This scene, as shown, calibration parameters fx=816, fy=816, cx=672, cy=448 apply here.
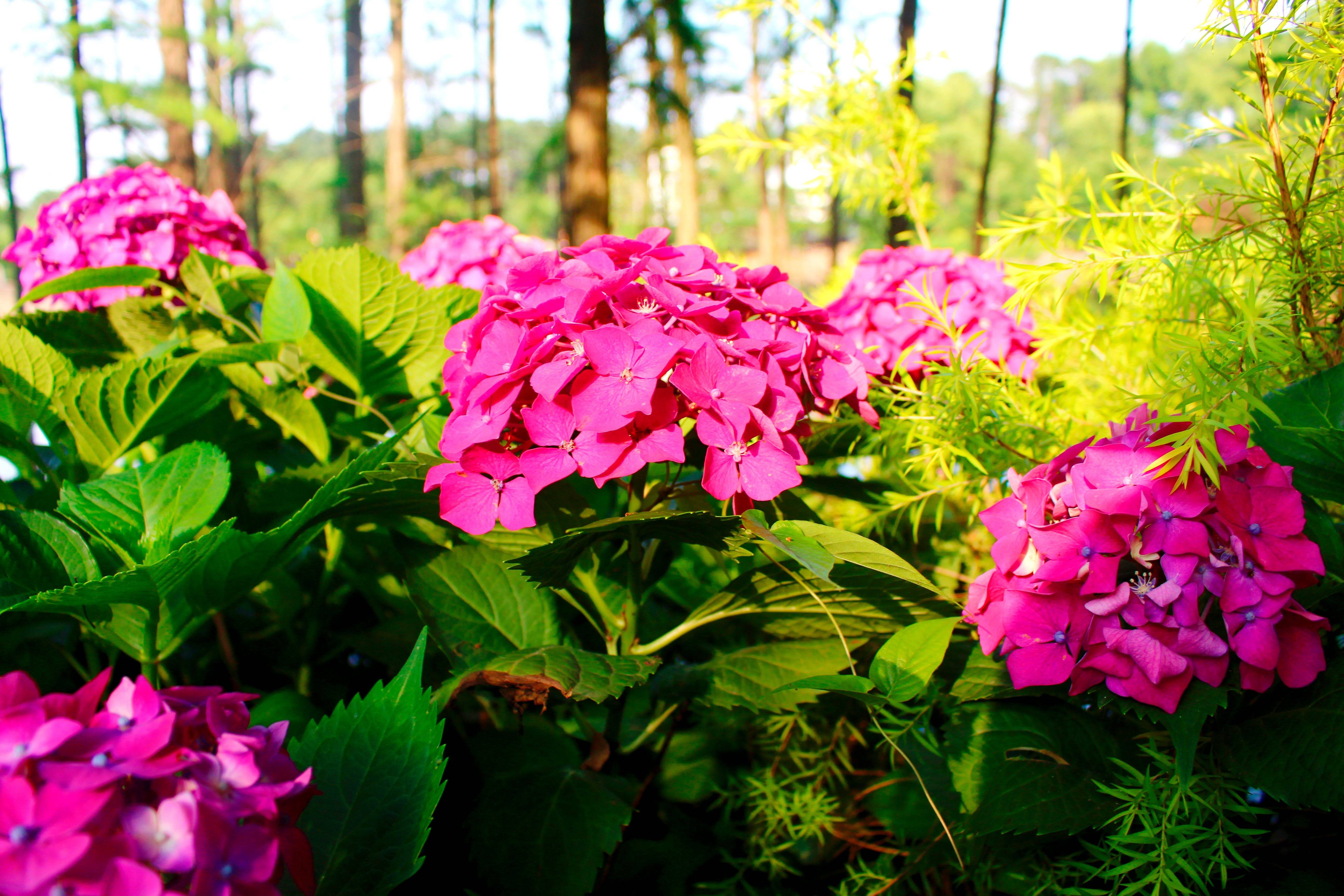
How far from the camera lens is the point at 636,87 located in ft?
22.1

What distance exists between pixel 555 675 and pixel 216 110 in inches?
199

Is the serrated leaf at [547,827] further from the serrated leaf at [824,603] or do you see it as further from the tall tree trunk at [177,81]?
the tall tree trunk at [177,81]

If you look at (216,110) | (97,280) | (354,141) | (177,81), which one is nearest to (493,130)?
(354,141)

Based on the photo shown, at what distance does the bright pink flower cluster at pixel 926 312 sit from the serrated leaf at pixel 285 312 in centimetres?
85

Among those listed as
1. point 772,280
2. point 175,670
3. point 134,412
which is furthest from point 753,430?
point 175,670

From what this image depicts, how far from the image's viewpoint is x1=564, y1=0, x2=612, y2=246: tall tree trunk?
3.84 metres

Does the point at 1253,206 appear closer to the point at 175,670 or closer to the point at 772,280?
the point at 772,280

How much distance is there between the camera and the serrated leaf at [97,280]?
4.20 feet

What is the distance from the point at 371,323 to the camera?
1.37 meters

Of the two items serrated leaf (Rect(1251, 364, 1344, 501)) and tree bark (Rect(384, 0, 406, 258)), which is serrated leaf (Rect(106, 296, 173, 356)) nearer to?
serrated leaf (Rect(1251, 364, 1344, 501))

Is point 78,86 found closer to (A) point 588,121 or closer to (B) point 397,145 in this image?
(A) point 588,121

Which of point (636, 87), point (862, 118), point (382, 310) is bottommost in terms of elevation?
point (382, 310)

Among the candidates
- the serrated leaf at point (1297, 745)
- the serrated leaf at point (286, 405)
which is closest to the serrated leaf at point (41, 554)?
the serrated leaf at point (286, 405)

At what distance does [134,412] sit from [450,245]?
47.2 inches
